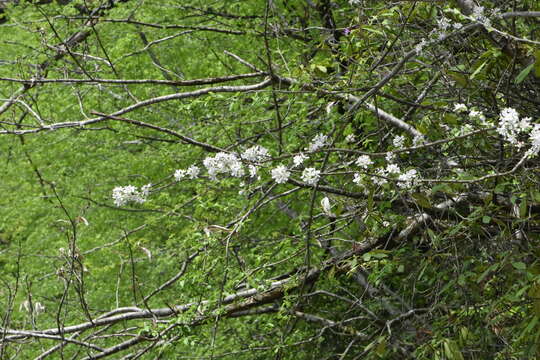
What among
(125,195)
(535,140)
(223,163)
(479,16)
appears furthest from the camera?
(125,195)

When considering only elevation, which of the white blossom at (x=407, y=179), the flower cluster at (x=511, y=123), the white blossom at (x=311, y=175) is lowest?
the white blossom at (x=407, y=179)

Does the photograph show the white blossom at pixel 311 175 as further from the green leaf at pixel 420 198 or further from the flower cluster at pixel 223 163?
the green leaf at pixel 420 198

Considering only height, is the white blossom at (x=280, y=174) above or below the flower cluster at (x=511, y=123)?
below

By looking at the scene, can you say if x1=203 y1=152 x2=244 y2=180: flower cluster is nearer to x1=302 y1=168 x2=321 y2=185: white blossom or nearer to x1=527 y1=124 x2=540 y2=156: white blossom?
x1=302 y1=168 x2=321 y2=185: white blossom

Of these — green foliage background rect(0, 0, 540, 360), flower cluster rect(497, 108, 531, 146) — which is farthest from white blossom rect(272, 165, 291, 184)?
flower cluster rect(497, 108, 531, 146)

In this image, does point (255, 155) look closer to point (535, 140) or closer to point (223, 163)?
point (223, 163)

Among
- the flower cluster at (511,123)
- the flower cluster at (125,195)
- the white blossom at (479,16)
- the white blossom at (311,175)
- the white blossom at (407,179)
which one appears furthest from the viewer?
the flower cluster at (125,195)

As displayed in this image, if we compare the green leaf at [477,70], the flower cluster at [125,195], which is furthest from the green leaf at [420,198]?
the flower cluster at [125,195]

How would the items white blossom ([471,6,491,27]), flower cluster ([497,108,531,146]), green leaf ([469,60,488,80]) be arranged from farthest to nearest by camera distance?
1. green leaf ([469,60,488,80])
2. white blossom ([471,6,491,27])
3. flower cluster ([497,108,531,146])

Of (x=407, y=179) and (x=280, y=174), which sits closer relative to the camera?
(x=280, y=174)

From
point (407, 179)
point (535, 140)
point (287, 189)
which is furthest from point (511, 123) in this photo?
point (287, 189)

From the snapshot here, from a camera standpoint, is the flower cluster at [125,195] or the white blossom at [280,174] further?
the flower cluster at [125,195]

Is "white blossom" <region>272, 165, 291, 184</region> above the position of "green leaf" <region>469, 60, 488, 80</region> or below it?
below

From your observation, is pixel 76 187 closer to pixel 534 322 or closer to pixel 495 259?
pixel 495 259
